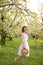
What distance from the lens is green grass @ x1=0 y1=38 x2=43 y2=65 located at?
5021mm

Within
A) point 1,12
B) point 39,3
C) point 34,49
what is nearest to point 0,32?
point 1,12

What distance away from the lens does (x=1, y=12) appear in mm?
5141

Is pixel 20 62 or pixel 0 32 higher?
pixel 0 32

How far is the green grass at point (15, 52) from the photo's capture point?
5021 mm

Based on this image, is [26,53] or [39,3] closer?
[26,53]

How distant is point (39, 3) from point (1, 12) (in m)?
1.14

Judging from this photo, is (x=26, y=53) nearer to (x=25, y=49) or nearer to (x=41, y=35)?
(x=25, y=49)

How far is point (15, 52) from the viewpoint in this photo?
17.3 feet

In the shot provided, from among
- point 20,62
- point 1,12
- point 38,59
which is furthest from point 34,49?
point 1,12

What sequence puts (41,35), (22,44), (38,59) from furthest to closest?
1. (41,35)
2. (38,59)
3. (22,44)

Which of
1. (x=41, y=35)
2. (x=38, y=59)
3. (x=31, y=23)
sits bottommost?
(x=38, y=59)

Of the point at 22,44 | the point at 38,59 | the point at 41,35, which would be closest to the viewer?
the point at 22,44

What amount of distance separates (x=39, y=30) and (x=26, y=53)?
0.70m

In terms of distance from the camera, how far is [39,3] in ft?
19.2
